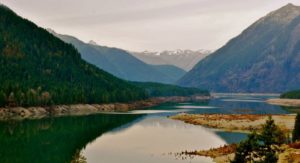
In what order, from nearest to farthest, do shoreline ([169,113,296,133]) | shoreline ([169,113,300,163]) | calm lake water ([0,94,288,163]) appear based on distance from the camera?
shoreline ([169,113,300,163]) < calm lake water ([0,94,288,163]) < shoreline ([169,113,296,133])

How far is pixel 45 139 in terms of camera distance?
10362 cm

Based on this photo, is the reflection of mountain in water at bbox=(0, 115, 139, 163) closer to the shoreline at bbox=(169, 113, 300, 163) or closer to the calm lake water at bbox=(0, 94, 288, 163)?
the calm lake water at bbox=(0, 94, 288, 163)

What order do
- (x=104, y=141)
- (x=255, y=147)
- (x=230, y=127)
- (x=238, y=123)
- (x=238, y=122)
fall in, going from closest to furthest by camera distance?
1. (x=255, y=147)
2. (x=104, y=141)
3. (x=230, y=127)
4. (x=238, y=123)
5. (x=238, y=122)

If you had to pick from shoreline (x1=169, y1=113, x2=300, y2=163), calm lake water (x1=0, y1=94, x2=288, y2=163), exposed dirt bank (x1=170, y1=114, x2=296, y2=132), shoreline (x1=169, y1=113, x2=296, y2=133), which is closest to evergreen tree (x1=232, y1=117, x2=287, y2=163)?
shoreline (x1=169, y1=113, x2=300, y2=163)

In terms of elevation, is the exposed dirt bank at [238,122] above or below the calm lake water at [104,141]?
above

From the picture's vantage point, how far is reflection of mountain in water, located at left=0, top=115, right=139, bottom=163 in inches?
3123

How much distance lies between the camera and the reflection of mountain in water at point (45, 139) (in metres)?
79.3

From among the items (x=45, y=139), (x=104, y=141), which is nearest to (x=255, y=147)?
(x=104, y=141)

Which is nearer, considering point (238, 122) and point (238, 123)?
point (238, 123)

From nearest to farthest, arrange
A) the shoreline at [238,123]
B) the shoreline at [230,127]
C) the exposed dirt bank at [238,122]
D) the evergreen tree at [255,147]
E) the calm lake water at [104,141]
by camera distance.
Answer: the evergreen tree at [255,147] < the shoreline at [230,127] < the calm lake water at [104,141] < the shoreline at [238,123] < the exposed dirt bank at [238,122]

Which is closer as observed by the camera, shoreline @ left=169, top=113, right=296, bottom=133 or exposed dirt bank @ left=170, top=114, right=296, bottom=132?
shoreline @ left=169, top=113, right=296, bottom=133

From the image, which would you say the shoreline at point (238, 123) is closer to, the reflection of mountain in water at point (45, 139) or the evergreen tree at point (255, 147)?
the reflection of mountain in water at point (45, 139)

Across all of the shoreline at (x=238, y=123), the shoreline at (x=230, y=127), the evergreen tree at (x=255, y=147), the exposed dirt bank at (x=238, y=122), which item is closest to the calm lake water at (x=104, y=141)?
the shoreline at (x=230, y=127)

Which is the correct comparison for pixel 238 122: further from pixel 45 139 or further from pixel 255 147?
pixel 255 147
